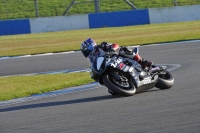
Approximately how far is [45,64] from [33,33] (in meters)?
16.4

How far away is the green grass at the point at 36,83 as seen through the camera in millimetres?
12094

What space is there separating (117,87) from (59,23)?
26.0 m

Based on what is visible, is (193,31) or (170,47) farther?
(193,31)

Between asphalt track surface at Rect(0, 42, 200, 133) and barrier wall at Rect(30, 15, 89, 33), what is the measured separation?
73.0 feet

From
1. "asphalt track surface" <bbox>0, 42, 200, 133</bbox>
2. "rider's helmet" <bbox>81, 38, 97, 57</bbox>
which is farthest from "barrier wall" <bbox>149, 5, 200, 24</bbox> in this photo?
"rider's helmet" <bbox>81, 38, 97, 57</bbox>

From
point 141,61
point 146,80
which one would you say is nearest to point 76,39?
point 141,61

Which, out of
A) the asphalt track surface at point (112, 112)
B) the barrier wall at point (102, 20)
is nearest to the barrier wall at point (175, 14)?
the barrier wall at point (102, 20)

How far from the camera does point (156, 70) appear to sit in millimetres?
10406

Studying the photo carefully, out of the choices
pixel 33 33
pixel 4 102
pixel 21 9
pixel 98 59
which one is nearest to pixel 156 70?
pixel 98 59

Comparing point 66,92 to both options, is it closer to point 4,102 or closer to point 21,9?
point 4,102

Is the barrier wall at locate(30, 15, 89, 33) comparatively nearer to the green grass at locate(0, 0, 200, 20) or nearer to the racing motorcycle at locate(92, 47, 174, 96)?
the green grass at locate(0, 0, 200, 20)

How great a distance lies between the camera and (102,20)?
34812mm

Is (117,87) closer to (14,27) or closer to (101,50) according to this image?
(101,50)

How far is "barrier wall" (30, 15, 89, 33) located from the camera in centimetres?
3475
